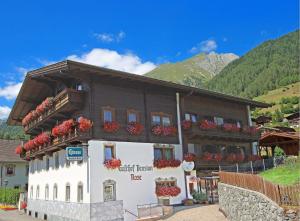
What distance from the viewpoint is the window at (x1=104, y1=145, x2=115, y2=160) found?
883 inches

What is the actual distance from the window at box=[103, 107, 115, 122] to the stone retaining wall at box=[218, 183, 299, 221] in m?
8.07

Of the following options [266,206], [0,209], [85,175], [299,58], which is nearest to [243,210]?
[266,206]

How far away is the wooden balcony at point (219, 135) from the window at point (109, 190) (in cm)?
787

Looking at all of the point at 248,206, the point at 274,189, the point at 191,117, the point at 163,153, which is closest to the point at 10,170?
the point at 191,117

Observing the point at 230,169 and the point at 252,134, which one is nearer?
the point at 230,169

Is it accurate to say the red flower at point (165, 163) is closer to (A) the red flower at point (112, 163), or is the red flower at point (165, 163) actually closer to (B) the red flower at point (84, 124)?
(A) the red flower at point (112, 163)

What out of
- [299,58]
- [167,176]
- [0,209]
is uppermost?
[299,58]

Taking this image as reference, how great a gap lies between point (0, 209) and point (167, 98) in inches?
913

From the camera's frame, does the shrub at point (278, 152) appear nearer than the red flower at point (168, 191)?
No

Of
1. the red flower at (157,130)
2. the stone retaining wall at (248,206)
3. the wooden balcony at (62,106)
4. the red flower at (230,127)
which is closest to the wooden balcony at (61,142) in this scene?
the wooden balcony at (62,106)

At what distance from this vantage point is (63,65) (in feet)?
69.9

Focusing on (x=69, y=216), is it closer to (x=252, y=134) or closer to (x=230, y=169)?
(x=230, y=169)

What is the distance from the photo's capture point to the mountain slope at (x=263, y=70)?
5610 inches

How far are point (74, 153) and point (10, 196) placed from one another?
74.3ft
